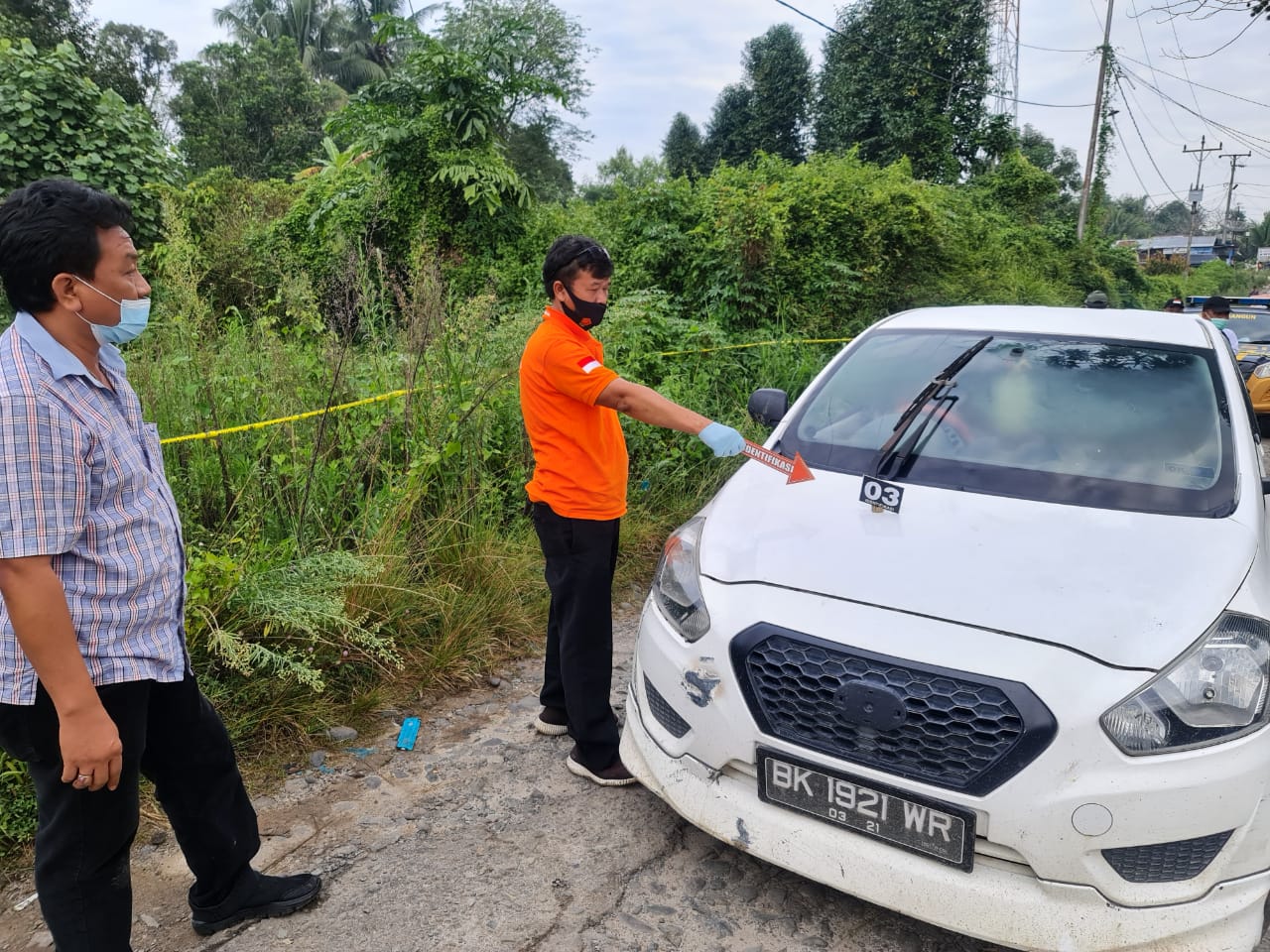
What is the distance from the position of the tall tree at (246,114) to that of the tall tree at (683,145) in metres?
17.6

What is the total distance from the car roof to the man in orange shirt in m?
1.38

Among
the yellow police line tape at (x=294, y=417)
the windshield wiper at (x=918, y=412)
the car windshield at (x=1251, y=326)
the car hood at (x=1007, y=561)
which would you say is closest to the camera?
the car hood at (x=1007, y=561)

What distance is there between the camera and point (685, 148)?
3941 centimetres

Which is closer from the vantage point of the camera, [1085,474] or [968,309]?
[1085,474]

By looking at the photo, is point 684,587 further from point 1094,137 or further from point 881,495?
point 1094,137

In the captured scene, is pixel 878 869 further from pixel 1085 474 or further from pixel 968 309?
pixel 968 309

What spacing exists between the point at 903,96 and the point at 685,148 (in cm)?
1859

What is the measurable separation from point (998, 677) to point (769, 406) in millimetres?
1623

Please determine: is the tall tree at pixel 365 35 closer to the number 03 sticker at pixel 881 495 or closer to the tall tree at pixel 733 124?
the tall tree at pixel 733 124

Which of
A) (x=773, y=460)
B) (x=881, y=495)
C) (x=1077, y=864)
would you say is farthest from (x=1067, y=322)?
(x=1077, y=864)

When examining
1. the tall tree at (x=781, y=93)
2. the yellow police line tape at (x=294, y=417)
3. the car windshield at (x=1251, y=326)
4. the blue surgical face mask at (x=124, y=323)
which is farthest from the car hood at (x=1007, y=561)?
the tall tree at (x=781, y=93)

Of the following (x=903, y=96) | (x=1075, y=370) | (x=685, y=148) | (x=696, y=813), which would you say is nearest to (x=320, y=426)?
(x=696, y=813)

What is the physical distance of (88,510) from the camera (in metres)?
1.54

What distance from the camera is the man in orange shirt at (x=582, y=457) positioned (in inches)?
98.7
